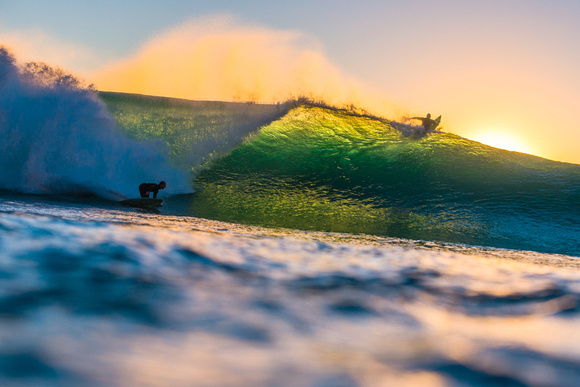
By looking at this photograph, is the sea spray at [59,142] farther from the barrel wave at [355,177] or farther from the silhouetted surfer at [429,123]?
the silhouetted surfer at [429,123]

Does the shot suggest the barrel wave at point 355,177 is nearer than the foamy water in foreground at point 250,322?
No

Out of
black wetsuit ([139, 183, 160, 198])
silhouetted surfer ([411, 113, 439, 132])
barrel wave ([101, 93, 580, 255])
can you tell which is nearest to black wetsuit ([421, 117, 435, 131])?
silhouetted surfer ([411, 113, 439, 132])

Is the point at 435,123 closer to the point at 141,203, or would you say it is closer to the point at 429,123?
the point at 429,123

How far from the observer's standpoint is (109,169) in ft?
22.3

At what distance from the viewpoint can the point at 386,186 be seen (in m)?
7.95

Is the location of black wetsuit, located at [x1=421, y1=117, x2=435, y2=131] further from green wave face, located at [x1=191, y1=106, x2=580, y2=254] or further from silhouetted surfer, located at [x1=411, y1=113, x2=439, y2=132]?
green wave face, located at [x1=191, y1=106, x2=580, y2=254]

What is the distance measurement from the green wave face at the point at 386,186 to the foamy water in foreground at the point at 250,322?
3189mm

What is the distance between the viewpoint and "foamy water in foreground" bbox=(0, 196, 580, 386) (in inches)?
26.1

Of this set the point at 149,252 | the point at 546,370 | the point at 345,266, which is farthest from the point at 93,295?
the point at 345,266

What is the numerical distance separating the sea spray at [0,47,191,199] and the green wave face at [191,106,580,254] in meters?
1.50

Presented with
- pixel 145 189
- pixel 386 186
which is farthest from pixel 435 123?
pixel 145 189

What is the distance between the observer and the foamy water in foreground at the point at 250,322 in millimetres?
664

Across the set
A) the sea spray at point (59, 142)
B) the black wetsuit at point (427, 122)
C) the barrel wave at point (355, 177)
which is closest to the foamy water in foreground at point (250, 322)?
the barrel wave at point (355, 177)

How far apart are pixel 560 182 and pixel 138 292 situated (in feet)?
30.7
